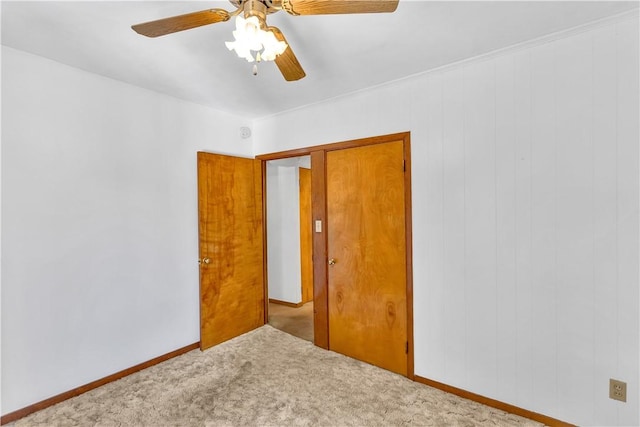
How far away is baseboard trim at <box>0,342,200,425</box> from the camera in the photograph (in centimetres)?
201

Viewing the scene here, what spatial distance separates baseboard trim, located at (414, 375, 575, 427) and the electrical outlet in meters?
0.31

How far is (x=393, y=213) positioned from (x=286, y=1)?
69.2 inches

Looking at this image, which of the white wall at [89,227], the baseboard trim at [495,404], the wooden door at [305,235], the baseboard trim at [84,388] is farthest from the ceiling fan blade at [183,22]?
the wooden door at [305,235]

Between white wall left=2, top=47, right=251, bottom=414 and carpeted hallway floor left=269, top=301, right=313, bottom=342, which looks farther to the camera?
carpeted hallway floor left=269, top=301, right=313, bottom=342

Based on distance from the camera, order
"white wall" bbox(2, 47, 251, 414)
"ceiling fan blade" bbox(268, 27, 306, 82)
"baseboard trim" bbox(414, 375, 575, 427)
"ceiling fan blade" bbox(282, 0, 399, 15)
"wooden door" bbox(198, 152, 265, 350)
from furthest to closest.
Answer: "wooden door" bbox(198, 152, 265, 350), "white wall" bbox(2, 47, 251, 414), "baseboard trim" bbox(414, 375, 575, 427), "ceiling fan blade" bbox(268, 27, 306, 82), "ceiling fan blade" bbox(282, 0, 399, 15)

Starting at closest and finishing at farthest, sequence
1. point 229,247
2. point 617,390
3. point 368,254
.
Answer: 1. point 617,390
2. point 368,254
3. point 229,247

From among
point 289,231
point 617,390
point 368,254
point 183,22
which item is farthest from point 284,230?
point 617,390

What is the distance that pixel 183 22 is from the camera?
51.9 inches

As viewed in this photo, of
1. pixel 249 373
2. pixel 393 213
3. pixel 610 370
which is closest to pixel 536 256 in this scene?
pixel 610 370

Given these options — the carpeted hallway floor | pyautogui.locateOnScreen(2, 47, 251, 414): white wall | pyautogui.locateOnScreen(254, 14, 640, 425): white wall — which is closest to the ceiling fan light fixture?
pyautogui.locateOnScreen(254, 14, 640, 425): white wall

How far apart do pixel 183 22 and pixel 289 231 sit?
3340mm

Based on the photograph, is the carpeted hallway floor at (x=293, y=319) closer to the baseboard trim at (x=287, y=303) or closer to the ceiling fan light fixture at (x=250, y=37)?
the baseboard trim at (x=287, y=303)

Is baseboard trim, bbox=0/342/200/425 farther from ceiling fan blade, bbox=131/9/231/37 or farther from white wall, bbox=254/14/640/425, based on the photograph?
ceiling fan blade, bbox=131/9/231/37

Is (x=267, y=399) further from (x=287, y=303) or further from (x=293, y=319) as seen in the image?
(x=287, y=303)
